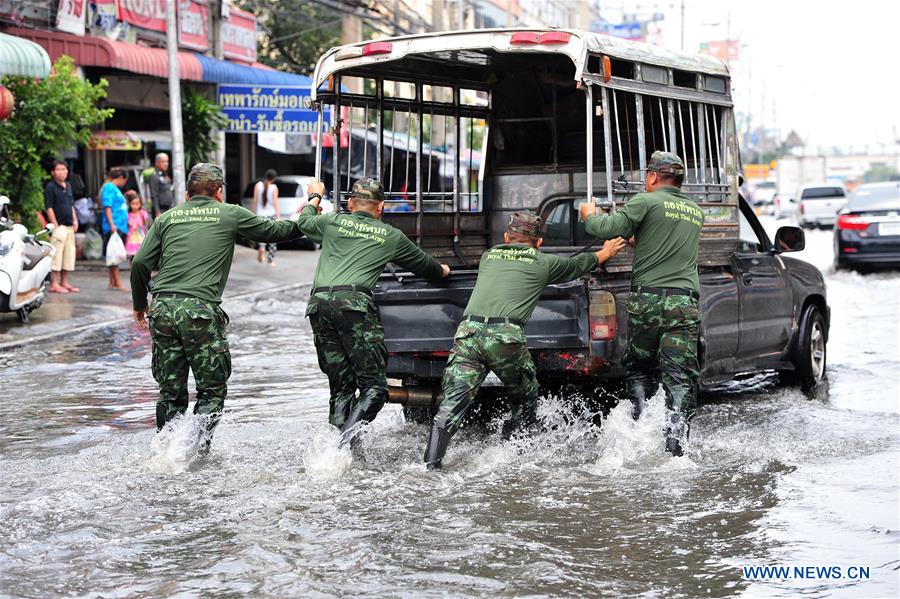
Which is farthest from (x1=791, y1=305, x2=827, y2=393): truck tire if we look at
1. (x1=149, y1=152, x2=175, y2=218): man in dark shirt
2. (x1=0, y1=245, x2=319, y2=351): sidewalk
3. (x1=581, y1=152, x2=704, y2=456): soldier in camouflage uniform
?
(x1=149, y1=152, x2=175, y2=218): man in dark shirt

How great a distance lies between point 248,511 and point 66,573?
1.14 metres

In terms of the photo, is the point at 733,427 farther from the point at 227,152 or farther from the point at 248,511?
the point at 227,152

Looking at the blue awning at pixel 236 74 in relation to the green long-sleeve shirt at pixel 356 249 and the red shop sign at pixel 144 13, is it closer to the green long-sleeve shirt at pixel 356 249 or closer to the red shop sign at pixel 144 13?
the red shop sign at pixel 144 13

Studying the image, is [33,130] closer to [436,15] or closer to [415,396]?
[415,396]

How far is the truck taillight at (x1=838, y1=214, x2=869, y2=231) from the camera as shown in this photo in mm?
21156

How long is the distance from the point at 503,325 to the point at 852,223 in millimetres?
15594

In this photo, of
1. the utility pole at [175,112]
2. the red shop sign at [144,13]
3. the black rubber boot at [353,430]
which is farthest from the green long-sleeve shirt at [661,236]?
the red shop sign at [144,13]

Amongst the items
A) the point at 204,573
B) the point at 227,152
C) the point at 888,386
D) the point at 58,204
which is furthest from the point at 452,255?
the point at 227,152

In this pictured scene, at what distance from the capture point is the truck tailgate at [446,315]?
7.61 metres

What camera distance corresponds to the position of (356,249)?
24.2 feet

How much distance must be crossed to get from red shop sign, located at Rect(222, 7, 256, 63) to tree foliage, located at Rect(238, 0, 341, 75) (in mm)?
6093

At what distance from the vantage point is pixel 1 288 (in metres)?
13.3

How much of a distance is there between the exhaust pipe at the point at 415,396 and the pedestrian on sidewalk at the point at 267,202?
15.6 meters

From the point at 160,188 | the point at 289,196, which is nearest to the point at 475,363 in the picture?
the point at 160,188
